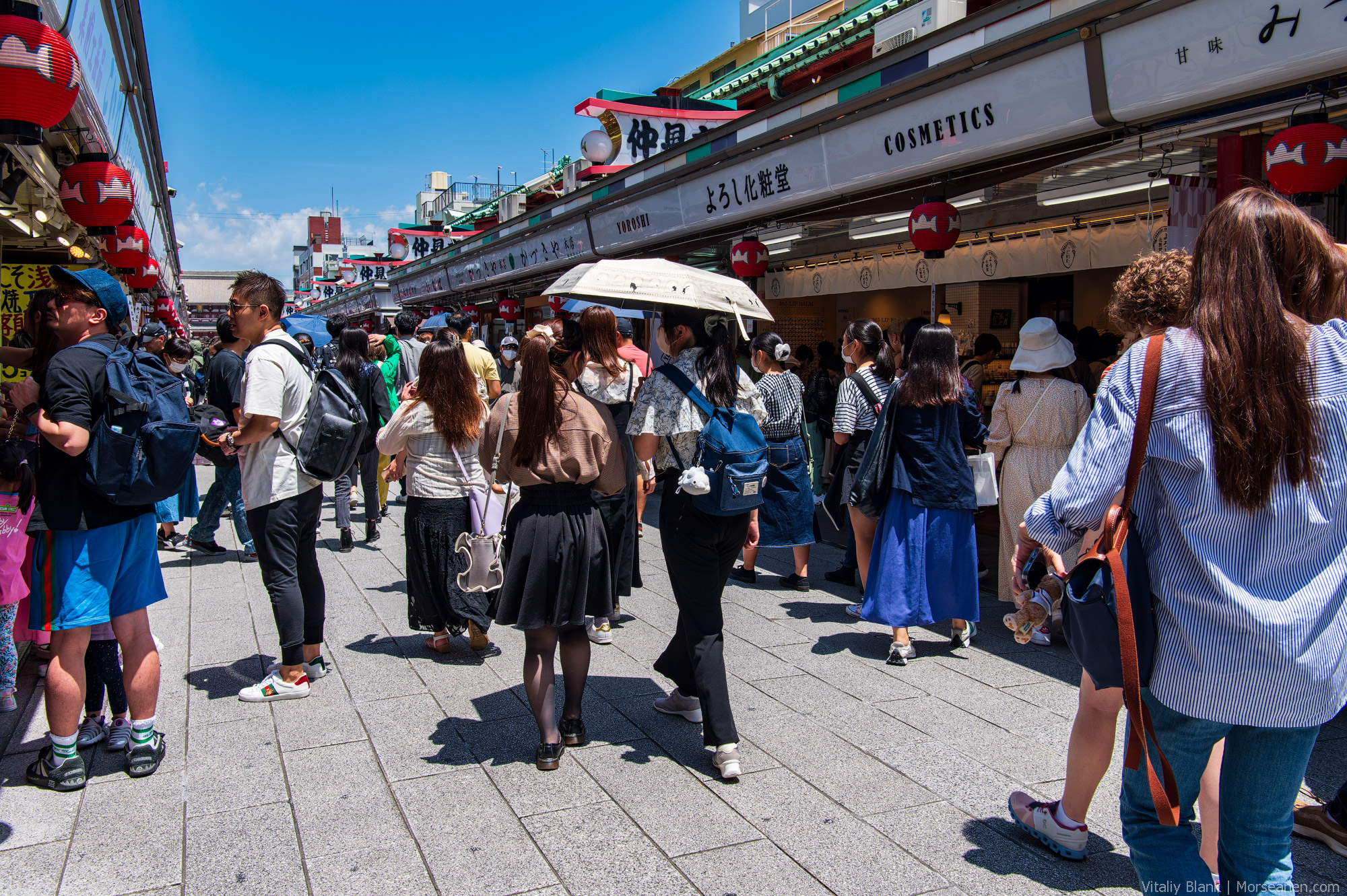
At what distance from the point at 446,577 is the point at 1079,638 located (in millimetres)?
3350

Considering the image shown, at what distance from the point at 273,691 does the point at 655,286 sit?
2.57m

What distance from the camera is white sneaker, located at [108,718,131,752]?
334 centimetres

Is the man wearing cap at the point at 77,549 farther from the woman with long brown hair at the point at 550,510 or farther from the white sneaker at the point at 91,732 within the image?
the woman with long brown hair at the point at 550,510

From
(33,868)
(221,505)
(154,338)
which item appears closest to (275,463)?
(33,868)

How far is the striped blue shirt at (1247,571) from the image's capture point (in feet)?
5.48

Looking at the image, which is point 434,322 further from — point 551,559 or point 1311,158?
point 1311,158

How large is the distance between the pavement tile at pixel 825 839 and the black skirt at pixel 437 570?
6.26 feet

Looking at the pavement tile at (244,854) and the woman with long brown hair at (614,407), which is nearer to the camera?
the pavement tile at (244,854)

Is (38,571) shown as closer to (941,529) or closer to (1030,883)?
(1030,883)

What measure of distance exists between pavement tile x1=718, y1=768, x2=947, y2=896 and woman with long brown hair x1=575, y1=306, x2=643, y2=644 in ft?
3.68

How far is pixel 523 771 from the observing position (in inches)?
127

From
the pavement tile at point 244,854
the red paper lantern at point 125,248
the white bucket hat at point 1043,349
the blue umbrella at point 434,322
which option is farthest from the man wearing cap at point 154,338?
the white bucket hat at point 1043,349

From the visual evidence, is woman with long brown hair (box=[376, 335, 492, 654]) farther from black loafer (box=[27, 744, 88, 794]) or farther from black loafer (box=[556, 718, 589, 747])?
black loafer (box=[27, 744, 88, 794])

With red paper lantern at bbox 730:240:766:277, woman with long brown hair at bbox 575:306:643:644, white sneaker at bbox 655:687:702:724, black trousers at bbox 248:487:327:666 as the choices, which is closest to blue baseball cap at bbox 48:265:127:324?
black trousers at bbox 248:487:327:666
